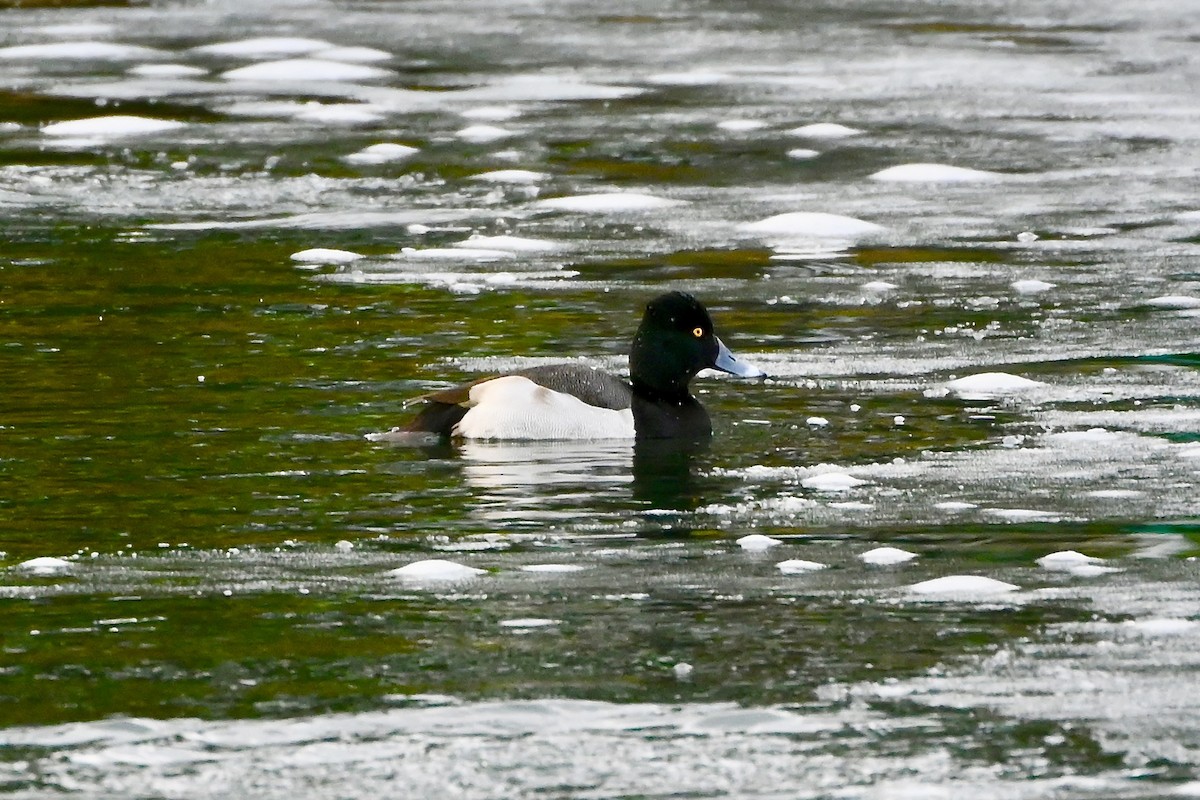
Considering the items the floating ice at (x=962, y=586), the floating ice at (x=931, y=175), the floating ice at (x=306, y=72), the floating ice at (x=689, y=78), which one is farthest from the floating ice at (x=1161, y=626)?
the floating ice at (x=306, y=72)

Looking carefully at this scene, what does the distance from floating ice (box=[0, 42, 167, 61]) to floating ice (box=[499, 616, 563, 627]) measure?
1582cm

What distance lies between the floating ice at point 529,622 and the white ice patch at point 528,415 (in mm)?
2947

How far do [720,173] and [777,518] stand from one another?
28.0ft

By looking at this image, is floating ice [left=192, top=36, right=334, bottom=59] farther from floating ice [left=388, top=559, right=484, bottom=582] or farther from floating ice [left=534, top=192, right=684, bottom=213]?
floating ice [left=388, top=559, right=484, bottom=582]

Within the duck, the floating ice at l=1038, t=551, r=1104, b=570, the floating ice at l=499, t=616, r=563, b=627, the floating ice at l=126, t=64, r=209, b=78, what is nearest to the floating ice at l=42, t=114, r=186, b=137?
the floating ice at l=126, t=64, r=209, b=78

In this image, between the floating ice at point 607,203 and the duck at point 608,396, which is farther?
the floating ice at point 607,203

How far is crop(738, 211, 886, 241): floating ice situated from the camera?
45.6 ft

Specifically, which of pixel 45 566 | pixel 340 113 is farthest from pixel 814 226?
pixel 45 566

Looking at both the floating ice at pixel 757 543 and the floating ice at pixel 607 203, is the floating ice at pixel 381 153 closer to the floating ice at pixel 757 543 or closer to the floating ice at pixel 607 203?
the floating ice at pixel 607 203

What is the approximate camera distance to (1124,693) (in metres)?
5.68

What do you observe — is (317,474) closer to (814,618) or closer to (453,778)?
(814,618)

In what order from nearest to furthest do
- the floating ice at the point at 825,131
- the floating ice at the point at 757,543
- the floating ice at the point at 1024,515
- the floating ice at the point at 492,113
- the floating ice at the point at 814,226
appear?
the floating ice at the point at 757,543 < the floating ice at the point at 1024,515 < the floating ice at the point at 814,226 < the floating ice at the point at 825,131 < the floating ice at the point at 492,113

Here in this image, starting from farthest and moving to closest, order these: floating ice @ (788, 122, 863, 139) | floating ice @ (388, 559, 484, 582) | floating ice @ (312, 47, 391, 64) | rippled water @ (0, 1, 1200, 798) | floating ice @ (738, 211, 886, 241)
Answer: floating ice @ (312, 47, 391, 64)
floating ice @ (788, 122, 863, 139)
floating ice @ (738, 211, 886, 241)
floating ice @ (388, 559, 484, 582)
rippled water @ (0, 1, 1200, 798)

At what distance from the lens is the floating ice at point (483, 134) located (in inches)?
677
